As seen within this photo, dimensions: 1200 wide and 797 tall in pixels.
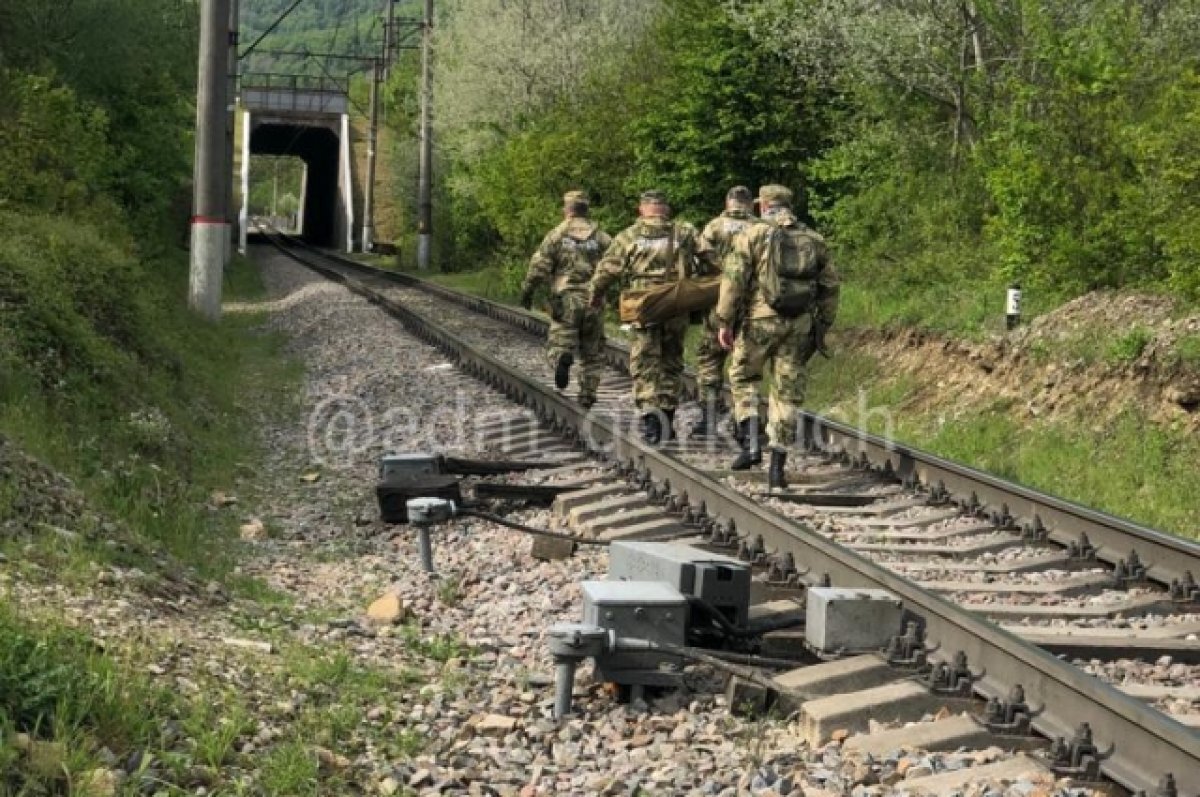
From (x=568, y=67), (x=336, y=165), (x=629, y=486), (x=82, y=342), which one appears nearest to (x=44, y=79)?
(x=82, y=342)

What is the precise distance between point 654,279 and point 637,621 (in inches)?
249

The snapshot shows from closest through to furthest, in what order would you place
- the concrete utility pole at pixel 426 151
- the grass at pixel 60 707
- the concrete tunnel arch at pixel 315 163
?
the grass at pixel 60 707, the concrete utility pole at pixel 426 151, the concrete tunnel arch at pixel 315 163

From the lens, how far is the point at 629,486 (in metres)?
10.0

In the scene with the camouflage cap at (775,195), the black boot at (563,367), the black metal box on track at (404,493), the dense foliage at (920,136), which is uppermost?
the dense foliage at (920,136)

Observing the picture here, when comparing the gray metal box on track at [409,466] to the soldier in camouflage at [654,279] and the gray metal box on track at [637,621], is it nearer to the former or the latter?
the soldier in camouflage at [654,279]

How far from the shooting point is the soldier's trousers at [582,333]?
1341cm

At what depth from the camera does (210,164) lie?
71.7 feet

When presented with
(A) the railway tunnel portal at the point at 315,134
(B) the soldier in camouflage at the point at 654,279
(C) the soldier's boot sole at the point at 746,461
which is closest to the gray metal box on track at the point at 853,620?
(C) the soldier's boot sole at the point at 746,461

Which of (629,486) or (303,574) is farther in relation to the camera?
(629,486)

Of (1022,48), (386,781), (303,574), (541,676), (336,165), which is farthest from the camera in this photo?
(336,165)

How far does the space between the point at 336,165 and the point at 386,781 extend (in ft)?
298

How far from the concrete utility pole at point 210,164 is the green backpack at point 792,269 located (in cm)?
1332

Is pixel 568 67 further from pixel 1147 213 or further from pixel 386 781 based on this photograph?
pixel 386 781

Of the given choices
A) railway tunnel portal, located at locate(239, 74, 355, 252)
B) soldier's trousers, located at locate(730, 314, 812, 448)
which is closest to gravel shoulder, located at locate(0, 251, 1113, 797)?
soldier's trousers, located at locate(730, 314, 812, 448)
